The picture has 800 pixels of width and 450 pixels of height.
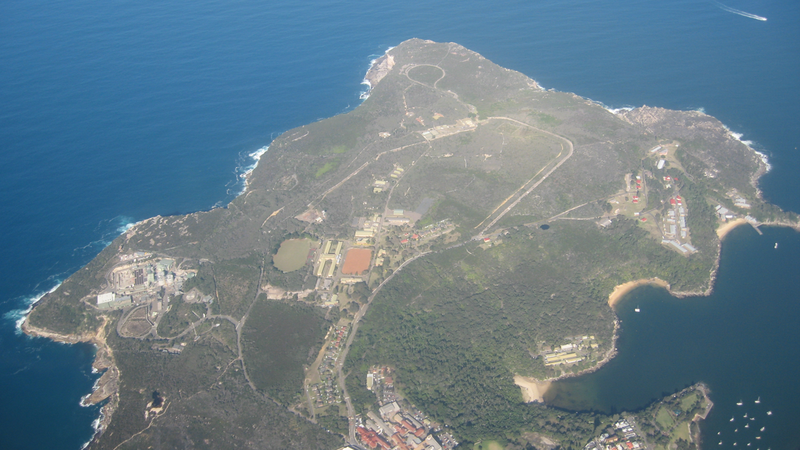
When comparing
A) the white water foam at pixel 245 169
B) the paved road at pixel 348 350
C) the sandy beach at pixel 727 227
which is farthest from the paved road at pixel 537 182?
the white water foam at pixel 245 169

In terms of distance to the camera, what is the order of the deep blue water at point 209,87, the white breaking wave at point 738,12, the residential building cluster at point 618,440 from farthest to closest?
1. the white breaking wave at point 738,12
2. the deep blue water at point 209,87
3. the residential building cluster at point 618,440

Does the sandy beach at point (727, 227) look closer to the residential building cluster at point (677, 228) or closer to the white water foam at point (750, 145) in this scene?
the residential building cluster at point (677, 228)

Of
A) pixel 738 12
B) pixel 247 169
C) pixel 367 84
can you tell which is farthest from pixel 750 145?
pixel 247 169

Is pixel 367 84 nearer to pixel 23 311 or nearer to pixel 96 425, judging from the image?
pixel 23 311

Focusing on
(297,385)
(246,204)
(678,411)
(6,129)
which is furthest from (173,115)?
(678,411)

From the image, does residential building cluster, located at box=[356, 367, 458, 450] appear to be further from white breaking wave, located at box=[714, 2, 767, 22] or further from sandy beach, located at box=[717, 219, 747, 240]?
white breaking wave, located at box=[714, 2, 767, 22]

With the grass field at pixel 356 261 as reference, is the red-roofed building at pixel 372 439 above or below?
below

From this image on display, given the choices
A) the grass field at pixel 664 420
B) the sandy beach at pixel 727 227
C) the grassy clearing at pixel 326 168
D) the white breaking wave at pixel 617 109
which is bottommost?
the grass field at pixel 664 420
